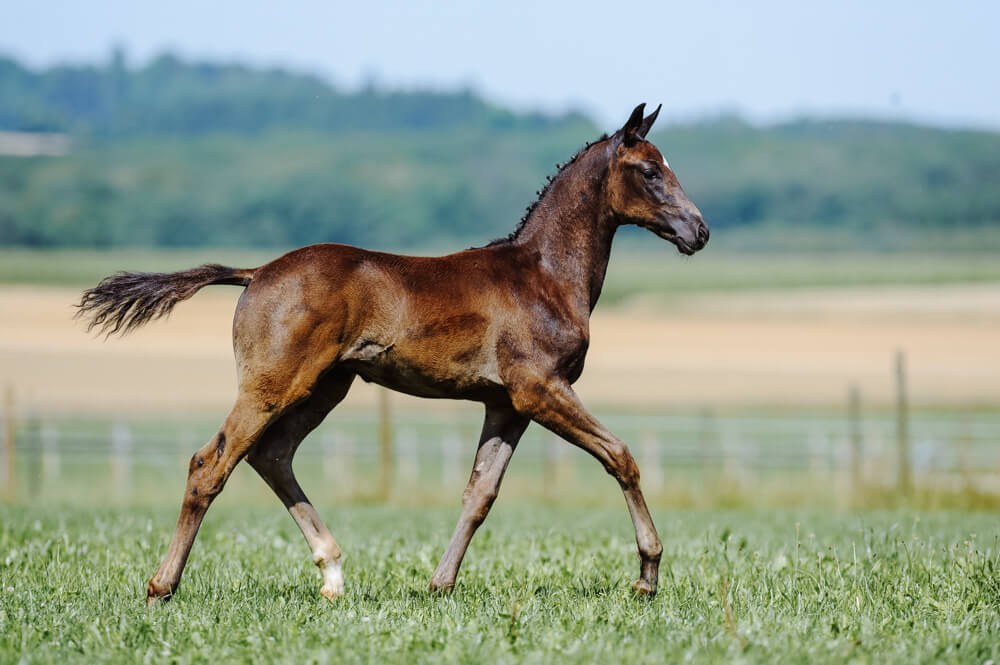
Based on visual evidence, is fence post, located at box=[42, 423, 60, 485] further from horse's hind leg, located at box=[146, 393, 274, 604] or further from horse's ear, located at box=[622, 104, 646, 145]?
horse's ear, located at box=[622, 104, 646, 145]

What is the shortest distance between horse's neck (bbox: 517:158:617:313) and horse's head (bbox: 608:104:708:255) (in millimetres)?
126

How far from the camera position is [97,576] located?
7.11 metres

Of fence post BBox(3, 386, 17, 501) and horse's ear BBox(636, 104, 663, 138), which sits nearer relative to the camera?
horse's ear BBox(636, 104, 663, 138)

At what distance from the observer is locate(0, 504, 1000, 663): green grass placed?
16.4ft

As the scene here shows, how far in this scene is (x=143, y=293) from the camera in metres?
6.55

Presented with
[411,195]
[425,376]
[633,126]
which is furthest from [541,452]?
[411,195]

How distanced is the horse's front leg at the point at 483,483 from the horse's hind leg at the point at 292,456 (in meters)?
0.57

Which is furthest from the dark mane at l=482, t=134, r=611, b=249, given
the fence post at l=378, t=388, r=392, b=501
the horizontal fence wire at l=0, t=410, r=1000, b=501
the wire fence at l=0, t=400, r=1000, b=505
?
the horizontal fence wire at l=0, t=410, r=1000, b=501

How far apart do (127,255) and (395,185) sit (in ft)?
217

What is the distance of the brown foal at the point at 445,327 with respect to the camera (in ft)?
20.3

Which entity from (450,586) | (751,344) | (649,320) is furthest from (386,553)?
(649,320)

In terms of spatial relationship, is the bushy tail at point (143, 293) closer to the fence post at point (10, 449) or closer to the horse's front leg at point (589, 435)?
the horse's front leg at point (589, 435)

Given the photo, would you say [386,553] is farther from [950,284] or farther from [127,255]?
[127,255]

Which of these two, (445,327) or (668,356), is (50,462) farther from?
(445,327)
